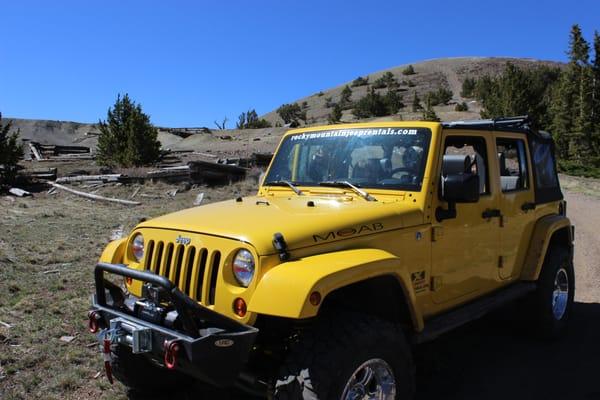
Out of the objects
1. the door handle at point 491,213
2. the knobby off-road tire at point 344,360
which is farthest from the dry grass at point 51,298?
the door handle at point 491,213

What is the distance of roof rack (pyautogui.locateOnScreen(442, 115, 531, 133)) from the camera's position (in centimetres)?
443

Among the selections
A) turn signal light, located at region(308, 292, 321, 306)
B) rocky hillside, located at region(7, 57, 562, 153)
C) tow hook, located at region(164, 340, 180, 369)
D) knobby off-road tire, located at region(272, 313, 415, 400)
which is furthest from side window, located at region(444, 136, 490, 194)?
rocky hillside, located at region(7, 57, 562, 153)

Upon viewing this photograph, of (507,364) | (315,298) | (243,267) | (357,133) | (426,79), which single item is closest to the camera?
(315,298)

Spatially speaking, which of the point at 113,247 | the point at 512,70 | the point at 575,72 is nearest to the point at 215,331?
the point at 113,247

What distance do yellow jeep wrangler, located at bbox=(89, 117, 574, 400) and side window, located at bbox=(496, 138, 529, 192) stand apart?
0.02 metres

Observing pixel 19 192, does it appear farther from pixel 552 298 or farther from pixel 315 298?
pixel 315 298

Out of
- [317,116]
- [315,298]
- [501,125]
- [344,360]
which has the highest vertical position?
[317,116]

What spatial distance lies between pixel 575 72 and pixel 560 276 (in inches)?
1497

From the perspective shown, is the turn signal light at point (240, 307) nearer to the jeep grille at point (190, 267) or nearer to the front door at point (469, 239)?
the jeep grille at point (190, 267)

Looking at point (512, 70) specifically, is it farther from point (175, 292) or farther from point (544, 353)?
point (175, 292)

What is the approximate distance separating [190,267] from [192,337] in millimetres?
565

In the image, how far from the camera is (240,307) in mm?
3023

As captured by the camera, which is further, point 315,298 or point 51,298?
point 51,298

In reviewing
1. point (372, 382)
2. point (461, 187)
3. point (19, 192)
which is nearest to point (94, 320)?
point (372, 382)
